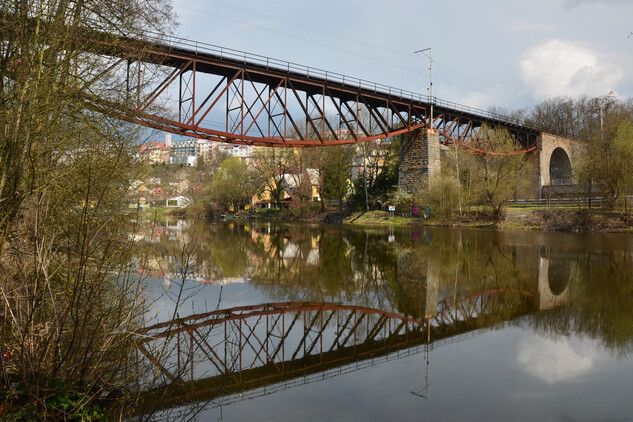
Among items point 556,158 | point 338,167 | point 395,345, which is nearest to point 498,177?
point 338,167

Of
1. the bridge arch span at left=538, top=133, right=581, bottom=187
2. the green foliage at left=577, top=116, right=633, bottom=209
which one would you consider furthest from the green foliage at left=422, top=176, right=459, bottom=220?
the bridge arch span at left=538, top=133, right=581, bottom=187

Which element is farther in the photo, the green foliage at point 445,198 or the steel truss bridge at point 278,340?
the green foliage at point 445,198

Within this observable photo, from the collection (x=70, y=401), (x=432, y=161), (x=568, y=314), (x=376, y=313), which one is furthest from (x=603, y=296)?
(x=432, y=161)

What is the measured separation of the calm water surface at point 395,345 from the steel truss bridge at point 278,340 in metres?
0.03

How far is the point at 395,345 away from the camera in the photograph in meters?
7.52

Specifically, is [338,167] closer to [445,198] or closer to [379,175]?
[379,175]

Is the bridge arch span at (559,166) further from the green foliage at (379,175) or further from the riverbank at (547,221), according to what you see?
the riverbank at (547,221)

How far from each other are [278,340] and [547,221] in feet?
112

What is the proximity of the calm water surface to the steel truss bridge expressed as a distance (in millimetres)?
30

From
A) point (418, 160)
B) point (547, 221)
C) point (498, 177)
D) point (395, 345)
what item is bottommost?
point (395, 345)

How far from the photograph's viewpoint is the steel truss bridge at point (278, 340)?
581 cm

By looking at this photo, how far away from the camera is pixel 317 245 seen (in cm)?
2438

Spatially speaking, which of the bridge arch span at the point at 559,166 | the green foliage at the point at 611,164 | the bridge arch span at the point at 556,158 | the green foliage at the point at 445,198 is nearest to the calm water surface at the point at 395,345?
the green foliage at the point at 611,164

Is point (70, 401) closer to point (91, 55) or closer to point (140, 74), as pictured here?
point (91, 55)
